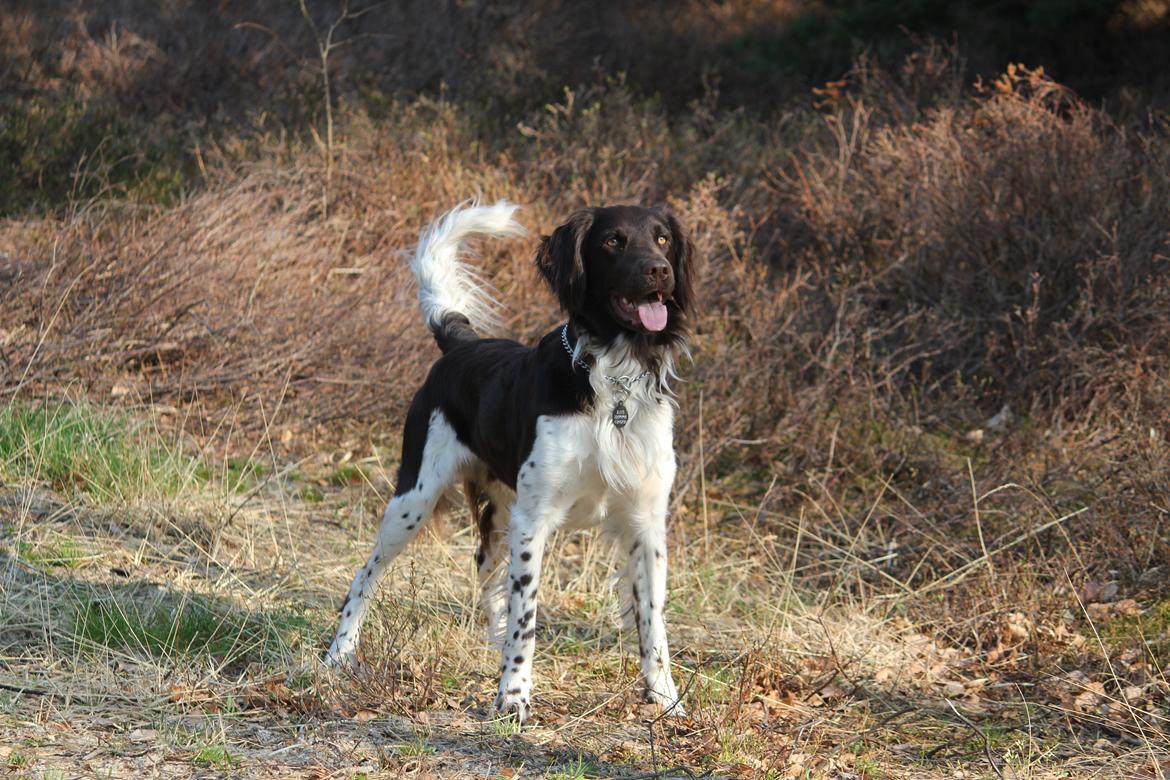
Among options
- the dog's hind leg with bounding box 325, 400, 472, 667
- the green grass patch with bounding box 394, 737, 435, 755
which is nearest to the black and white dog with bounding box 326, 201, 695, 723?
the dog's hind leg with bounding box 325, 400, 472, 667

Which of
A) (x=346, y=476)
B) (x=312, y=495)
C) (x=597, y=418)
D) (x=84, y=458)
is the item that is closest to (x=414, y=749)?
(x=597, y=418)

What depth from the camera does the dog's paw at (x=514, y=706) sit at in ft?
11.5

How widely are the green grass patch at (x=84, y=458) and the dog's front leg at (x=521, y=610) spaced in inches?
73.0

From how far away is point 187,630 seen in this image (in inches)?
153

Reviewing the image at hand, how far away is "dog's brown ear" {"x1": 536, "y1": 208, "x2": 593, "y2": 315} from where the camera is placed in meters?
3.52

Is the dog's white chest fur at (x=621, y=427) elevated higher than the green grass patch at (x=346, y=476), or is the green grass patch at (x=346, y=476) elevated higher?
the dog's white chest fur at (x=621, y=427)

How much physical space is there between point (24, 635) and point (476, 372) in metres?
1.54

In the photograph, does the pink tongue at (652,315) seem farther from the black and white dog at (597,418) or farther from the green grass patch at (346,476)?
the green grass patch at (346,476)

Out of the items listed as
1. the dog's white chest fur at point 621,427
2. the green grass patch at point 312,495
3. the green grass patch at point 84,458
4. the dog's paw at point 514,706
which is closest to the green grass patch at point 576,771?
the dog's paw at point 514,706

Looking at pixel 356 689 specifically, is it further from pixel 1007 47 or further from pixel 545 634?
pixel 1007 47

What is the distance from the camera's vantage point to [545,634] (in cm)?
426

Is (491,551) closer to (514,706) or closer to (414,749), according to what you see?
(514,706)

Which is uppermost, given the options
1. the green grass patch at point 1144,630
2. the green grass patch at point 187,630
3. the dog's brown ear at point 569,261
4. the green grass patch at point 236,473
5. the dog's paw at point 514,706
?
the dog's brown ear at point 569,261

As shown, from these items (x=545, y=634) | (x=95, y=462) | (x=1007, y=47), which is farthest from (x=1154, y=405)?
(x=1007, y=47)
